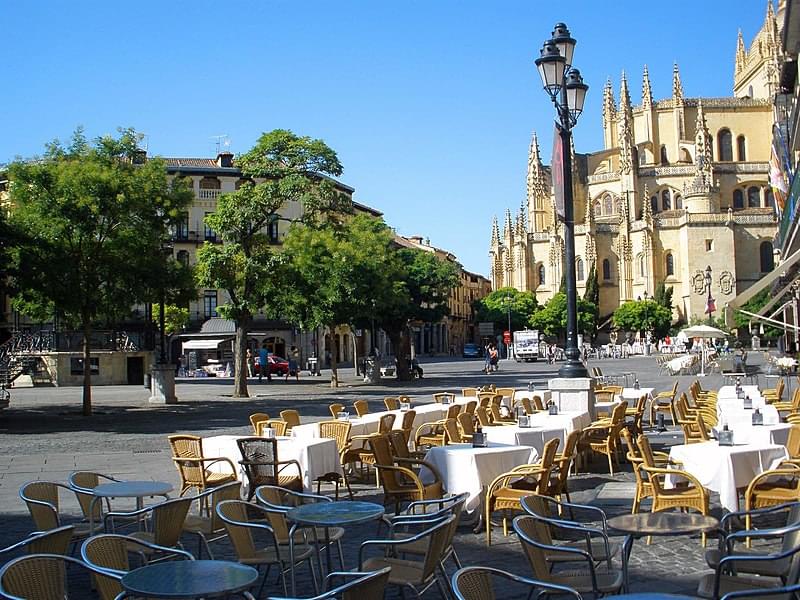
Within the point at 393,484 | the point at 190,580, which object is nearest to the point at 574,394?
the point at 393,484

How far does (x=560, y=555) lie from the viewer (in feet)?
17.7

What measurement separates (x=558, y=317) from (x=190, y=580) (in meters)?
79.3

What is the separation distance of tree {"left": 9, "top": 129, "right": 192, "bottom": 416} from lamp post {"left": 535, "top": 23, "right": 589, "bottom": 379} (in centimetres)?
1162

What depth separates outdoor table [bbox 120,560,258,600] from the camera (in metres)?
3.79

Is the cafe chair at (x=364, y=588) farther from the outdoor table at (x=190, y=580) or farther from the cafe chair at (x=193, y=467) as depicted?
the cafe chair at (x=193, y=467)

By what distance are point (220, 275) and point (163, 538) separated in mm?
22091

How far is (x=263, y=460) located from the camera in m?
→ 8.71

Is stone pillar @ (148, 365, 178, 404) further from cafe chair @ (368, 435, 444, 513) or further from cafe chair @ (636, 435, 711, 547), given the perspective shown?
cafe chair @ (636, 435, 711, 547)

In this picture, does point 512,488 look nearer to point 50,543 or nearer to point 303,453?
point 303,453

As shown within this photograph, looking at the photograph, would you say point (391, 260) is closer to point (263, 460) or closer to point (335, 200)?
point (335, 200)

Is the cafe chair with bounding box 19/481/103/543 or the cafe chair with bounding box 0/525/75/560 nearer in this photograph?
the cafe chair with bounding box 0/525/75/560

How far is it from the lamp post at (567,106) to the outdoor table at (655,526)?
808cm

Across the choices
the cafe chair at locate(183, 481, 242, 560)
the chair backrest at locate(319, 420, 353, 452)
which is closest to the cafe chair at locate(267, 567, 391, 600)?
the cafe chair at locate(183, 481, 242, 560)

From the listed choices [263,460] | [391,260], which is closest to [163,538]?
[263,460]
